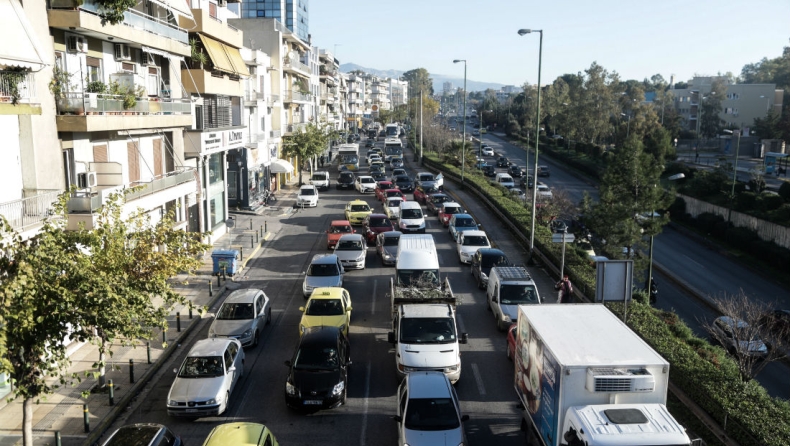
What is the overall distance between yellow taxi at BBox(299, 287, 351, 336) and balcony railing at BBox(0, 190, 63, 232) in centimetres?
782

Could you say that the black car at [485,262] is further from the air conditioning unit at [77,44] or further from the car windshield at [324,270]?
the air conditioning unit at [77,44]

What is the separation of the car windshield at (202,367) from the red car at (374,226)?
19.5 meters

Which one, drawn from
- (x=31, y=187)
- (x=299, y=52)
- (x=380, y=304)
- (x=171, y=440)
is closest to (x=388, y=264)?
(x=380, y=304)

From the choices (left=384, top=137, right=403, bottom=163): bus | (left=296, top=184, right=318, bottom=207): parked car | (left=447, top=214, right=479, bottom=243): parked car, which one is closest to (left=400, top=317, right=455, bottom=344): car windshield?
(left=447, top=214, right=479, bottom=243): parked car

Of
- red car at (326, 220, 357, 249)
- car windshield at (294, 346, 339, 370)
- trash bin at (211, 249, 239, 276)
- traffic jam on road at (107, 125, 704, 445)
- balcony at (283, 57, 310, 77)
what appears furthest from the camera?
balcony at (283, 57, 310, 77)

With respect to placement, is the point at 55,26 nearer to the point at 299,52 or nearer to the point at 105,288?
the point at 105,288

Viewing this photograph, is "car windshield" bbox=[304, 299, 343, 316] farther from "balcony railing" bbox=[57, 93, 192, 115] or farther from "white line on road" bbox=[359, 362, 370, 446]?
"balcony railing" bbox=[57, 93, 192, 115]

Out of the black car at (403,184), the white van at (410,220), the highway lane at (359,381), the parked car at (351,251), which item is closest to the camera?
the highway lane at (359,381)

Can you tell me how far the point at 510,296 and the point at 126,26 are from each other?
16.9 metres

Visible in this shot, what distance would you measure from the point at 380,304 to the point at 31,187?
12.4 m

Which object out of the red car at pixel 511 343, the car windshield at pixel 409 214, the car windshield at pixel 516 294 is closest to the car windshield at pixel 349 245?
the car windshield at pixel 409 214

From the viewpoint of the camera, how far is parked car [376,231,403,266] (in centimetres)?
3058

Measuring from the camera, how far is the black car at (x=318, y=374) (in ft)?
50.5

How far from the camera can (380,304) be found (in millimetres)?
24922
